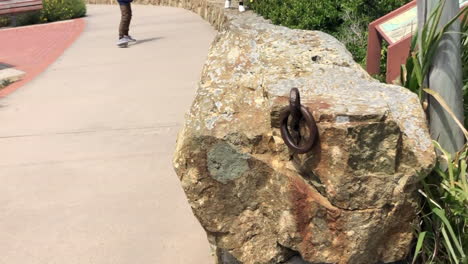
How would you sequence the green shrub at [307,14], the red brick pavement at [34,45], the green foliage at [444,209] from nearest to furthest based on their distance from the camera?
1. the green foliage at [444,209]
2. the green shrub at [307,14]
3. the red brick pavement at [34,45]

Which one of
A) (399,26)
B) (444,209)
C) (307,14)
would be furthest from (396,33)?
(307,14)

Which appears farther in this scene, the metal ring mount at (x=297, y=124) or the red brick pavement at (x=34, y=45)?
the red brick pavement at (x=34, y=45)

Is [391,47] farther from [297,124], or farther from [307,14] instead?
[307,14]

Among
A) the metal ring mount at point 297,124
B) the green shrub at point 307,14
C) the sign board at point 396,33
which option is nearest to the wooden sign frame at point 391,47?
the sign board at point 396,33

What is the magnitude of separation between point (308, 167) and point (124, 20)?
339 inches

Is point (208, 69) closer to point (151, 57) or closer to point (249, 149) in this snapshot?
point (249, 149)

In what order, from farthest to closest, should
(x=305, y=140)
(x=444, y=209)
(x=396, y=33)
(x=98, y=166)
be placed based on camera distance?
(x=98, y=166) < (x=396, y=33) < (x=444, y=209) < (x=305, y=140)

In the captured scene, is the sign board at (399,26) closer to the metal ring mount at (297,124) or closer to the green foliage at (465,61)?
the green foliage at (465,61)

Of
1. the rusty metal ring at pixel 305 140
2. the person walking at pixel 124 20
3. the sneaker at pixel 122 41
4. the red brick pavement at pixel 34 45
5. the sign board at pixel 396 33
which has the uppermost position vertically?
the sign board at pixel 396 33

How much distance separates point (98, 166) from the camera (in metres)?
5.23

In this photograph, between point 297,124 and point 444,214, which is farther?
point 444,214

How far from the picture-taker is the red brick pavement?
960cm

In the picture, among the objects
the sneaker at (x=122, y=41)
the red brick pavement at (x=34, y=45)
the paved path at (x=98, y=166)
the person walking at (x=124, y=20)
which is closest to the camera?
the paved path at (x=98, y=166)

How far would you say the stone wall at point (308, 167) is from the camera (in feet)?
8.85
